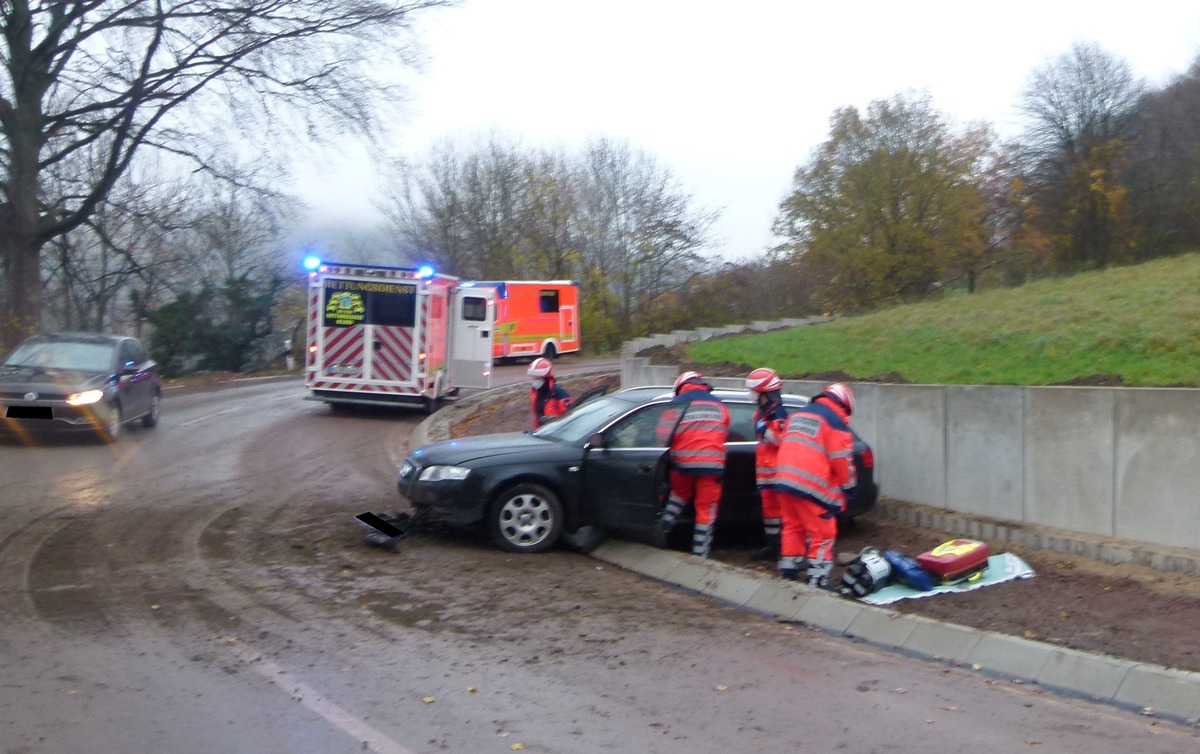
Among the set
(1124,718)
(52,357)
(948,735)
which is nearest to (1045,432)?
(1124,718)

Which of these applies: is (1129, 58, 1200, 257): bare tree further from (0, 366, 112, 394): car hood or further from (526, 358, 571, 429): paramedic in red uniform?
(0, 366, 112, 394): car hood

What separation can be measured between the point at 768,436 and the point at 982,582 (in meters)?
2.06

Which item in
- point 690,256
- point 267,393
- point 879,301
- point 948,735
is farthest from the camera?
point 690,256

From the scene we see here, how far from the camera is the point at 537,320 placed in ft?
119

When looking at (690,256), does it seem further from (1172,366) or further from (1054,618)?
(1054,618)

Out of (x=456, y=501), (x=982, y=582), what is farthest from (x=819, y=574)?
(x=456, y=501)

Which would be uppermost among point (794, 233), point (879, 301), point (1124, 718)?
point (794, 233)

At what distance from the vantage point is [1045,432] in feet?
31.6

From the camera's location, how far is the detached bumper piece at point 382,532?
31.9 ft

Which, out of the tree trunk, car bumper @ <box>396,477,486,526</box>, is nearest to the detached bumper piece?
car bumper @ <box>396,477,486,526</box>

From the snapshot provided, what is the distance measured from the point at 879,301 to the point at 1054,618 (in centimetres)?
2739

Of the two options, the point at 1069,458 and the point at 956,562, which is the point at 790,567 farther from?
the point at 1069,458

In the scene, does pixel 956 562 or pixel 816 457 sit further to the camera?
pixel 816 457

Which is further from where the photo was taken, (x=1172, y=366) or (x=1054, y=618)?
(x=1172, y=366)
